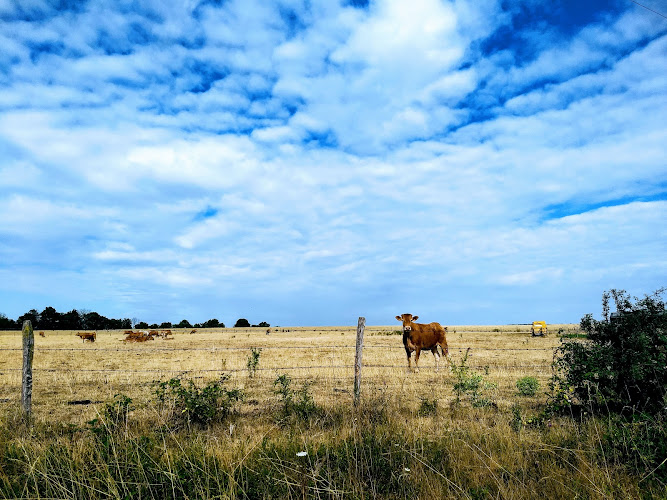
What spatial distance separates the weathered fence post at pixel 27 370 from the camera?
25.4 ft

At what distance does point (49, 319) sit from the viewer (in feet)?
269

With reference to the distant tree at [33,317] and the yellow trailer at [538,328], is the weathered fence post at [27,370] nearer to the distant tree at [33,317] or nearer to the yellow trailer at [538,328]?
the yellow trailer at [538,328]

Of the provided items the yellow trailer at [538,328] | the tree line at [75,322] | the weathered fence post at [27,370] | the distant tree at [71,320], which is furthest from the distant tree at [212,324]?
the weathered fence post at [27,370]

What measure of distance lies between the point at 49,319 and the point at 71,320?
12.1ft

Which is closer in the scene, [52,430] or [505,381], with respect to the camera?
[52,430]

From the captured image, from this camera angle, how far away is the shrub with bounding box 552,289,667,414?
6.69 meters

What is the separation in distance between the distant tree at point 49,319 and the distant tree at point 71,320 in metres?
0.83

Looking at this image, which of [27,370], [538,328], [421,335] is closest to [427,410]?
[27,370]

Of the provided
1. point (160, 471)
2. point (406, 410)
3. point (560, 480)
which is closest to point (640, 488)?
point (560, 480)

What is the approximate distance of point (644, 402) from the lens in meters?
6.77

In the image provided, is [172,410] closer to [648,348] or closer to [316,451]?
[316,451]

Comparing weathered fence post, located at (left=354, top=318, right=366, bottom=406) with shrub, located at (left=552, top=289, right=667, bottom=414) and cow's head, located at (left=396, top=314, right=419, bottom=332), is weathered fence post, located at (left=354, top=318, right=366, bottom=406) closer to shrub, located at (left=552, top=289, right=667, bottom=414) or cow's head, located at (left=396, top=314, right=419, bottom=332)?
shrub, located at (left=552, top=289, right=667, bottom=414)

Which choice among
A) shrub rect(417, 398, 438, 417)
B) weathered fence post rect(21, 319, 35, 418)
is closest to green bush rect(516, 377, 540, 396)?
shrub rect(417, 398, 438, 417)

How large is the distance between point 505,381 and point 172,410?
29.5ft
